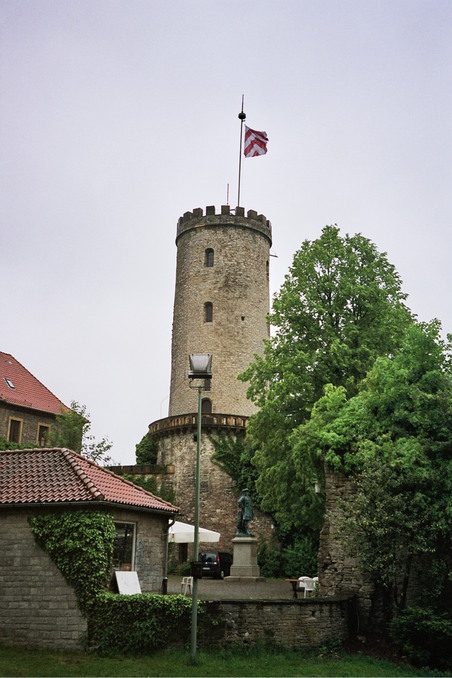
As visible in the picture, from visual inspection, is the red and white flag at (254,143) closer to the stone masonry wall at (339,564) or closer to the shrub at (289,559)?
the shrub at (289,559)

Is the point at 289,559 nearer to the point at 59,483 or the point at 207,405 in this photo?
the point at 207,405

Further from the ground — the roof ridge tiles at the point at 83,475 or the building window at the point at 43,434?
the building window at the point at 43,434

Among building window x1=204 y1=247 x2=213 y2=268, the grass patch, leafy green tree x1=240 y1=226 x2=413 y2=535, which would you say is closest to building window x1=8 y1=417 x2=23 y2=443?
building window x1=204 y1=247 x2=213 y2=268

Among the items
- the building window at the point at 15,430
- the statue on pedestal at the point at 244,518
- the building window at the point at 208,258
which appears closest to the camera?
the statue on pedestal at the point at 244,518

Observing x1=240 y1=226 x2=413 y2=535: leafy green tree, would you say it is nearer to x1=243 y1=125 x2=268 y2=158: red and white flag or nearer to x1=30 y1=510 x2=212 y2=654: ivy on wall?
x1=30 y1=510 x2=212 y2=654: ivy on wall

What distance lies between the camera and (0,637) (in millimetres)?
15047

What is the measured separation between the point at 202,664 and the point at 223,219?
37168 mm

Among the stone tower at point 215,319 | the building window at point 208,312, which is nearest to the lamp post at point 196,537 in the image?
the stone tower at point 215,319

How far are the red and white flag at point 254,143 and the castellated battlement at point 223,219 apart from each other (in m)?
8.06

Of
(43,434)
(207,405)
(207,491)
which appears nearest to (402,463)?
(207,491)

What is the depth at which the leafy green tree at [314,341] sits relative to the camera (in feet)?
79.7

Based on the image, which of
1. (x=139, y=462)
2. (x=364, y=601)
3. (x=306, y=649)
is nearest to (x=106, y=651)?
(x=306, y=649)

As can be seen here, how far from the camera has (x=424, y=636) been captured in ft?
46.5

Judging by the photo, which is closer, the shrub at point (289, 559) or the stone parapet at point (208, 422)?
the shrub at point (289, 559)
